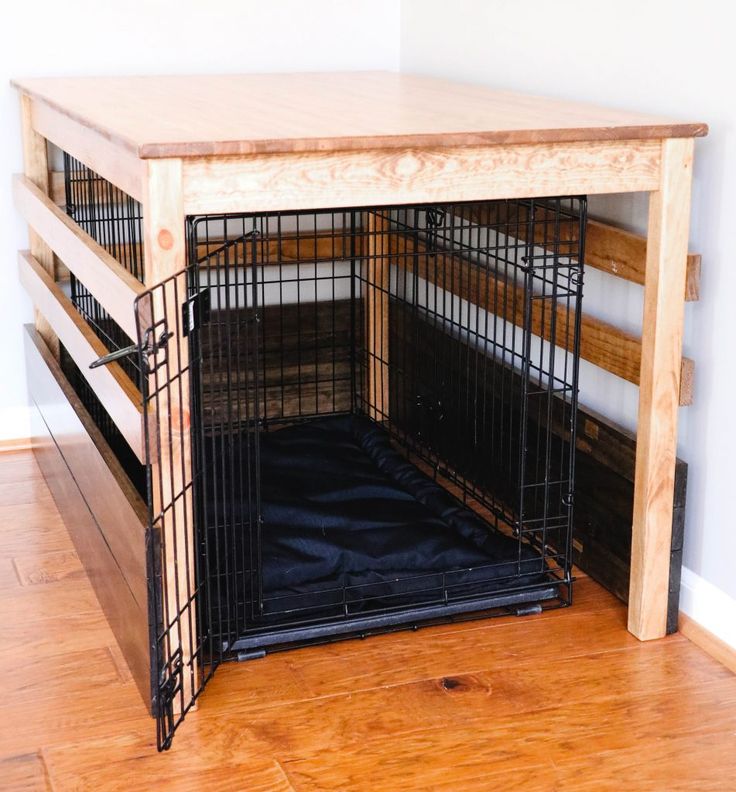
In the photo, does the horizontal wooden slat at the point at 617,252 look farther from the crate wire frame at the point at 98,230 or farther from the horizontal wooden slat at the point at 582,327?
the crate wire frame at the point at 98,230

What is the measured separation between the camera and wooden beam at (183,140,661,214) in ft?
5.72

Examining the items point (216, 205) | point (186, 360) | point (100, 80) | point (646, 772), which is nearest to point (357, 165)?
point (216, 205)

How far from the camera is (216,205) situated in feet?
5.71

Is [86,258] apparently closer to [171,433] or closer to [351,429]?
[171,433]

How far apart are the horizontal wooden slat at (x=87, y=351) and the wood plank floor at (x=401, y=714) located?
0.40 meters

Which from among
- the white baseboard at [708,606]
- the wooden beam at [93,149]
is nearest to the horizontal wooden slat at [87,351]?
the wooden beam at [93,149]

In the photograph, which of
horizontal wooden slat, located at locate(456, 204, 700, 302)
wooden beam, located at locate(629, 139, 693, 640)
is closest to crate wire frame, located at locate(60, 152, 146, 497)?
horizontal wooden slat, located at locate(456, 204, 700, 302)

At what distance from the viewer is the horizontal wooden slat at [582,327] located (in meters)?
2.14

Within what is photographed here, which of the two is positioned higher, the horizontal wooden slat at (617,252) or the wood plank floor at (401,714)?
the horizontal wooden slat at (617,252)

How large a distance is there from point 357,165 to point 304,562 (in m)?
0.80

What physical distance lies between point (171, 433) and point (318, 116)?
24.5 inches

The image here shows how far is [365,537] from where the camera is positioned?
2400 millimetres

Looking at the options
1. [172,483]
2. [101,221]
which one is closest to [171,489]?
[172,483]

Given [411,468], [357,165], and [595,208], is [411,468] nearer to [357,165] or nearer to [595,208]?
[595,208]
